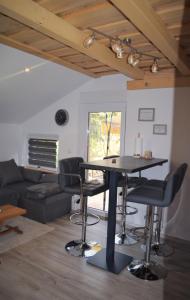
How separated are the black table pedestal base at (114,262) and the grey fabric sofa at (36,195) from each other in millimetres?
1258

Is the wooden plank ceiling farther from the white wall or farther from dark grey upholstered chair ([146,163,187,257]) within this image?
the white wall

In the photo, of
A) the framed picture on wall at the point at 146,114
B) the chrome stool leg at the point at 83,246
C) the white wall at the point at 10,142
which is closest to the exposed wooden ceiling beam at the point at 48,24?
the framed picture on wall at the point at 146,114

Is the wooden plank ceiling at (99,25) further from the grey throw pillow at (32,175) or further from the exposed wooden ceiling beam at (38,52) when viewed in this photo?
the grey throw pillow at (32,175)

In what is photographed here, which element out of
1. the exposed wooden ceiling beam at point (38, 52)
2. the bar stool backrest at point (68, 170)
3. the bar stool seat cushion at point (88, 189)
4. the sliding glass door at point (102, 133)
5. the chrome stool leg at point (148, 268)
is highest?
the exposed wooden ceiling beam at point (38, 52)

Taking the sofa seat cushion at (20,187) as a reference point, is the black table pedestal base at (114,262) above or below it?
below

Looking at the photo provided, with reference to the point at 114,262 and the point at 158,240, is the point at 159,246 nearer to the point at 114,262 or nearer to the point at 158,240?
the point at 158,240

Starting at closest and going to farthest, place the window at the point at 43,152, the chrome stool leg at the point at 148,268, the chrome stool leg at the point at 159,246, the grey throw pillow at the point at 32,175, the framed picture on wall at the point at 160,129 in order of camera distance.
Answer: the chrome stool leg at the point at 148,268, the chrome stool leg at the point at 159,246, the framed picture on wall at the point at 160,129, the grey throw pillow at the point at 32,175, the window at the point at 43,152

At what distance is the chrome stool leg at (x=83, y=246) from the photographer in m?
2.94

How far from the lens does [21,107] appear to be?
4.55 meters

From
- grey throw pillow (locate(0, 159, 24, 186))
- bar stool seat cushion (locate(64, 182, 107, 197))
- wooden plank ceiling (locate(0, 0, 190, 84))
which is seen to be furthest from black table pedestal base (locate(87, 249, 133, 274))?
grey throw pillow (locate(0, 159, 24, 186))

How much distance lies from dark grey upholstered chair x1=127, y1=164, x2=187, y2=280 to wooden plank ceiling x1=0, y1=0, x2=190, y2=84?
48.8 inches

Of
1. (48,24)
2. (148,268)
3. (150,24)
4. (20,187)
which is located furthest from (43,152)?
(150,24)

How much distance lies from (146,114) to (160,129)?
1.01 feet

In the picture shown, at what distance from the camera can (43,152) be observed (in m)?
5.06
